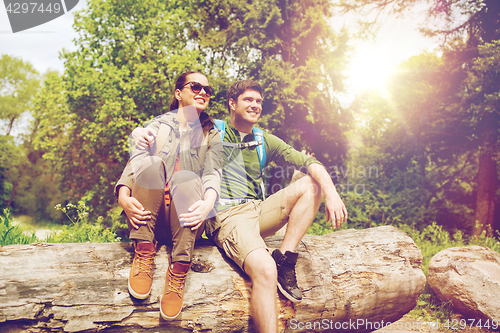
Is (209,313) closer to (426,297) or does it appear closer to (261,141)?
(261,141)

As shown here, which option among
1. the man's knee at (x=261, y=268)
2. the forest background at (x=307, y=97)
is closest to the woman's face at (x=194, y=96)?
the man's knee at (x=261, y=268)

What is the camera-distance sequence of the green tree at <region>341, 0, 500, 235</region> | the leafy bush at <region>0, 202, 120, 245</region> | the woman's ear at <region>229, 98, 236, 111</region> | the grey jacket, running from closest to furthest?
the grey jacket → the woman's ear at <region>229, 98, 236, 111</region> → the leafy bush at <region>0, 202, 120, 245</region> → the green tree at <region>341, 0, 500, 235</region>

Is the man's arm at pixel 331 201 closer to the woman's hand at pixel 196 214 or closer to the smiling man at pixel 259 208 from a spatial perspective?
the smiling man at pixel 259 208

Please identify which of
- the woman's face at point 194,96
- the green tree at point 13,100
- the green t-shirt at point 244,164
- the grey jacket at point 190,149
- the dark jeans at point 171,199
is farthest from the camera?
the green tree at point 13,100

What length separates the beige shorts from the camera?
7.88 feet

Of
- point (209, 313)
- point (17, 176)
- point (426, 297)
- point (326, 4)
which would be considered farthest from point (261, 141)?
point (17, 176)

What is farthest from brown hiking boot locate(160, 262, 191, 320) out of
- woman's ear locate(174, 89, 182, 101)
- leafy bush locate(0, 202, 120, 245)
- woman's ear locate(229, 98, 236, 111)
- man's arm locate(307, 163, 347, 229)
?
leafy bush locate(0, 202, 120, 245)

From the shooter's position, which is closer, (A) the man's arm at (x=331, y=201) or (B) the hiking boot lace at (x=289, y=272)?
(B) the hiking boot lace at (x=289, y=272)

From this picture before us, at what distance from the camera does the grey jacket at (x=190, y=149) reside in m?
2.54

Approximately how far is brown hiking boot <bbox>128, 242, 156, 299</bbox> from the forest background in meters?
6.45

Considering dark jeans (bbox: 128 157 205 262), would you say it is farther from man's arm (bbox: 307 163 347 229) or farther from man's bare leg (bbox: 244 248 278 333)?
man's arm (bbox: 307 163 347 229)

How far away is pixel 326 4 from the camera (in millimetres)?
10859

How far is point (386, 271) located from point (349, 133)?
313 inches

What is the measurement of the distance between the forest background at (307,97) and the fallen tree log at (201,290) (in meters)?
6.14
